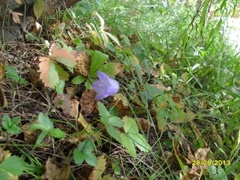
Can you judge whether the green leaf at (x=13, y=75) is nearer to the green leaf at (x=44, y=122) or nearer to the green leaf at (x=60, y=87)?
the green leaf at (x=60, y=87)

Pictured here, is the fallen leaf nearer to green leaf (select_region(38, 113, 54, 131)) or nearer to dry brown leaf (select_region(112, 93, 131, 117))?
green leaf (select_region(38, 113, 54, 131))

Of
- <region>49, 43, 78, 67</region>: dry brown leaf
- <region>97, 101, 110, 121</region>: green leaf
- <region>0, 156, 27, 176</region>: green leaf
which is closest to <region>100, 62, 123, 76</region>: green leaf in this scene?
<region>49, 43, 78, 67</region>: dry brown leaf

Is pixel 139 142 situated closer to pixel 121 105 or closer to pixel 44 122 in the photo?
pixel 121 105

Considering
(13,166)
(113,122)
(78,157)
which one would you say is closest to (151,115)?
(113,122)

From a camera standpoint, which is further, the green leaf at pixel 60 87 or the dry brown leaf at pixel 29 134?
the green leaf at pixel 60 87

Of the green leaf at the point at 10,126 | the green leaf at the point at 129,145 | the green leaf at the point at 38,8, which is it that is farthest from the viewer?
the green leaf at the point at 38,8

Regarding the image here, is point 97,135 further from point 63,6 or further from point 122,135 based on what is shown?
point 63,6

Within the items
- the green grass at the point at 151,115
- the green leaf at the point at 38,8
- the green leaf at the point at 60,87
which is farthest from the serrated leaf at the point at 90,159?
the green leaf at the point at 38,8
